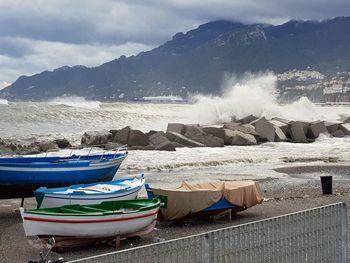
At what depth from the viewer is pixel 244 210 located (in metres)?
14.8

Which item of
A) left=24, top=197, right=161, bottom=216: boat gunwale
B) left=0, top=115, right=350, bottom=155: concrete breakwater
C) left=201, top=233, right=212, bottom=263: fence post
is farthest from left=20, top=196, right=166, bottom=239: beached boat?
left=0, top=115, right=350, bottom=155: concrete breakwater

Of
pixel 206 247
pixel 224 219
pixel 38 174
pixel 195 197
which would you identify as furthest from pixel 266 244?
pixel 38 174

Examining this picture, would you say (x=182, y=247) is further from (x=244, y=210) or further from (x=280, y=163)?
(x=280, y=163)

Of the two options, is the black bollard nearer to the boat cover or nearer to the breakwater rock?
the boat cover

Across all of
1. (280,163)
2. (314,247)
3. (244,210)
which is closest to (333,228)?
(314,247)

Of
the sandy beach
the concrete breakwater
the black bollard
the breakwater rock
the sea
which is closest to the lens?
the sandy beach

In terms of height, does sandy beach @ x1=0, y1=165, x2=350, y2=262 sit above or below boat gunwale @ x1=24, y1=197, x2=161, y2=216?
below

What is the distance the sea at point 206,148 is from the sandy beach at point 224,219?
2.31m

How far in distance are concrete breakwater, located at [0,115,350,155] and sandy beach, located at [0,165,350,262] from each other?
37.4 ft

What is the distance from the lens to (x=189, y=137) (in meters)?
37.0

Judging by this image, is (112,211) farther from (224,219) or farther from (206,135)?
(206,135)

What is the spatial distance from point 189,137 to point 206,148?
2.87 metres

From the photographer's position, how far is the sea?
25094 millimetres

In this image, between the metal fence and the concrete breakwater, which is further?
the concrete breakwater
